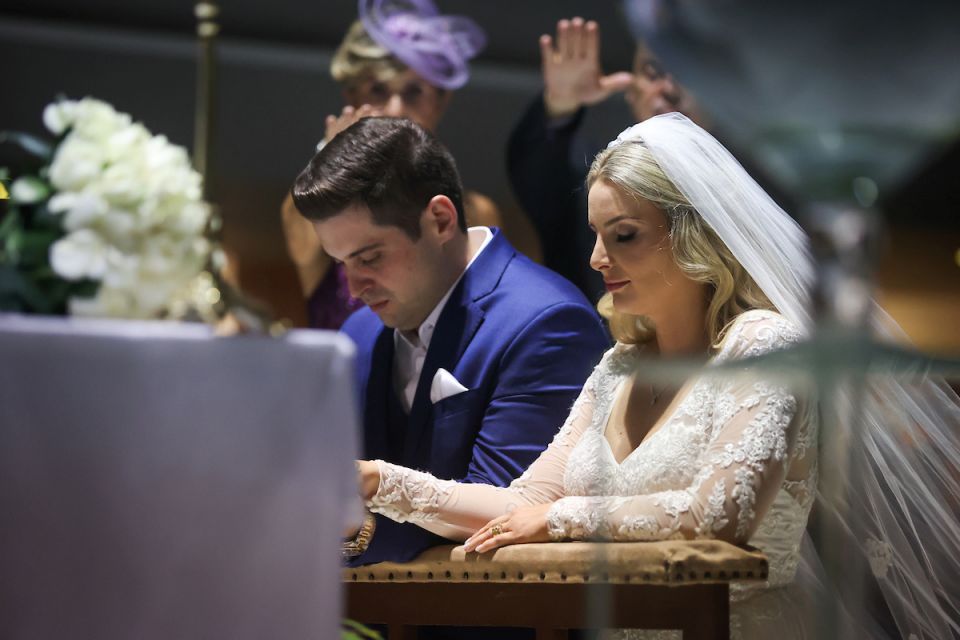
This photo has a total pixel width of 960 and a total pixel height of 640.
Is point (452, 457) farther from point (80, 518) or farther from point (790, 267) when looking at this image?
point (80, 518)

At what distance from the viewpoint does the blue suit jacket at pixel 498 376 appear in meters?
2.76

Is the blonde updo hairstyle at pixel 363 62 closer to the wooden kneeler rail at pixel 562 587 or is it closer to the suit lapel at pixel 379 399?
the suit lapel at pixel 379 399

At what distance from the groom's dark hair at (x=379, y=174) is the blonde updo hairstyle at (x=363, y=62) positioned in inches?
25.8

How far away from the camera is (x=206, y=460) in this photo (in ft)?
4.60

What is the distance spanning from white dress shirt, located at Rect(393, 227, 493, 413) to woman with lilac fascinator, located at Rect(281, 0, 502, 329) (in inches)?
21.6

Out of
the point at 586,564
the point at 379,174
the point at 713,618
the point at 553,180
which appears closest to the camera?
the point at 713,618

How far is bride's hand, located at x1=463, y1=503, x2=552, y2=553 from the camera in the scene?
221 cm

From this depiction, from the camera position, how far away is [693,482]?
7.23 feet

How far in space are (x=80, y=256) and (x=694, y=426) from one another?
1.24 meters

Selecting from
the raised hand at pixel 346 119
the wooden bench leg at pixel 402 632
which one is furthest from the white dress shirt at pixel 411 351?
the wooden bench leg at pixel 402 632

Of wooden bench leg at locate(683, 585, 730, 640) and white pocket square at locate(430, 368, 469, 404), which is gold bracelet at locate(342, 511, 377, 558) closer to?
white pocket square at locate(430, 368, 469, 404)

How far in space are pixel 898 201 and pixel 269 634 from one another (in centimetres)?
245

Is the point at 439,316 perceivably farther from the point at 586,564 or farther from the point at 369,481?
the point at 586,564

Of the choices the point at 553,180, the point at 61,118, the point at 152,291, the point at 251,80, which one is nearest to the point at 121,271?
the point at 152,291
